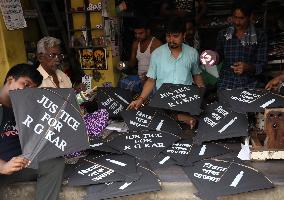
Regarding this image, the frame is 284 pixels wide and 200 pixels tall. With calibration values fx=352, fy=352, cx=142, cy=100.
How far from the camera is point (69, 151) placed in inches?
112

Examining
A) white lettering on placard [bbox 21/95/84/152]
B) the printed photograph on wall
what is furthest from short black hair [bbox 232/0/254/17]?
the printed photograph on wall

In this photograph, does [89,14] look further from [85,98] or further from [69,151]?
[69,151]

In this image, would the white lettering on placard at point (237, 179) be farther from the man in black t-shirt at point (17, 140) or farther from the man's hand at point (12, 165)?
the man's hand at point (12, 165)

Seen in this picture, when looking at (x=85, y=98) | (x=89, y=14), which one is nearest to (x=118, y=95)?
(x=85, y=98)

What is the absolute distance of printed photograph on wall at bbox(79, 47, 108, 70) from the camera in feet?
18.9

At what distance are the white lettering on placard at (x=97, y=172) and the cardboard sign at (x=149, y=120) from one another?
0.78 metres

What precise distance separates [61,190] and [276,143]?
195cm

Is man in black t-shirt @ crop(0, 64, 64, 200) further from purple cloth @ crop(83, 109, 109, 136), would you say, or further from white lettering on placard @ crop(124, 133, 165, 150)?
purple cloth @ crop(83, 109, 109, 136)

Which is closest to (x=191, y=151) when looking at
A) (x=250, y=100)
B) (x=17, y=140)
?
(x=250, y=100)

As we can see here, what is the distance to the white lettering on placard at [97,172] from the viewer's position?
9.87 ft

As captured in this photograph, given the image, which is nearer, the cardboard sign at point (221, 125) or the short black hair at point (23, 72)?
the short black hair at point (23, 72)

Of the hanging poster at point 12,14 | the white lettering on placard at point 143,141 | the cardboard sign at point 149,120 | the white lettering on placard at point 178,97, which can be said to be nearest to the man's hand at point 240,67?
the white lettering on placard at point 178,97

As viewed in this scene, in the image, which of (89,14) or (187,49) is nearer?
(187,49)

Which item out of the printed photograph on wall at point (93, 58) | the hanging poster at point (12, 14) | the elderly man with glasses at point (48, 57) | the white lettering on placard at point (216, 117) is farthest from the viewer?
the printed photograph on wall at point (93, 58)
